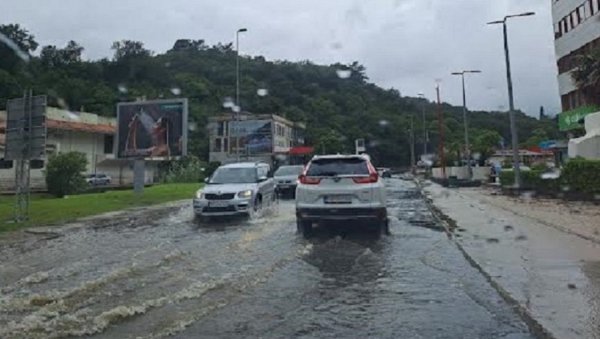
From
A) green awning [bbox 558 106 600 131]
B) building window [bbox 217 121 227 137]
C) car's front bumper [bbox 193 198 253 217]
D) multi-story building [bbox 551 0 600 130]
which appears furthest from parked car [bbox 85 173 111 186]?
green awning [bbox 558 106 600 131]

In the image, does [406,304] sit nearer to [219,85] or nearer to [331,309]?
[331,309]

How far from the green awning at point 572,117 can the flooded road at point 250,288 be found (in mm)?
31673

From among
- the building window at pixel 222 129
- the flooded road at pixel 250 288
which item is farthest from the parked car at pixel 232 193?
the building window at pixel 222 129

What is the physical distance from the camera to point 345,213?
12227 millimetres

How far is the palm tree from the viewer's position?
2839cm

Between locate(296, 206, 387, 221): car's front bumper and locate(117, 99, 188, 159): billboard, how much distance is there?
1927cm

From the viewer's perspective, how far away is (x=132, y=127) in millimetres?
30562

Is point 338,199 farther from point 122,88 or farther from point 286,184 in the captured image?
point 122,88

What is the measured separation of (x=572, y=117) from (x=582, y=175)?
2410cm

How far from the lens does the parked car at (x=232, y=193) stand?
646 inches

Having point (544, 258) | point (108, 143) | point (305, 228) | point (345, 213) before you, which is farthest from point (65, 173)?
point (544, 258)

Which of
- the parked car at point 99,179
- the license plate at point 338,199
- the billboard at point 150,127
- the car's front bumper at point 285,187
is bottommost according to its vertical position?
the license plate at point 338,199

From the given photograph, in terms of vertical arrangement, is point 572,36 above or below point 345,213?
above

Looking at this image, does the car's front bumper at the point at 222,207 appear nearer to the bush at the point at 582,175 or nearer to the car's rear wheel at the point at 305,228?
the car's rear wheel at the point at 305,228
